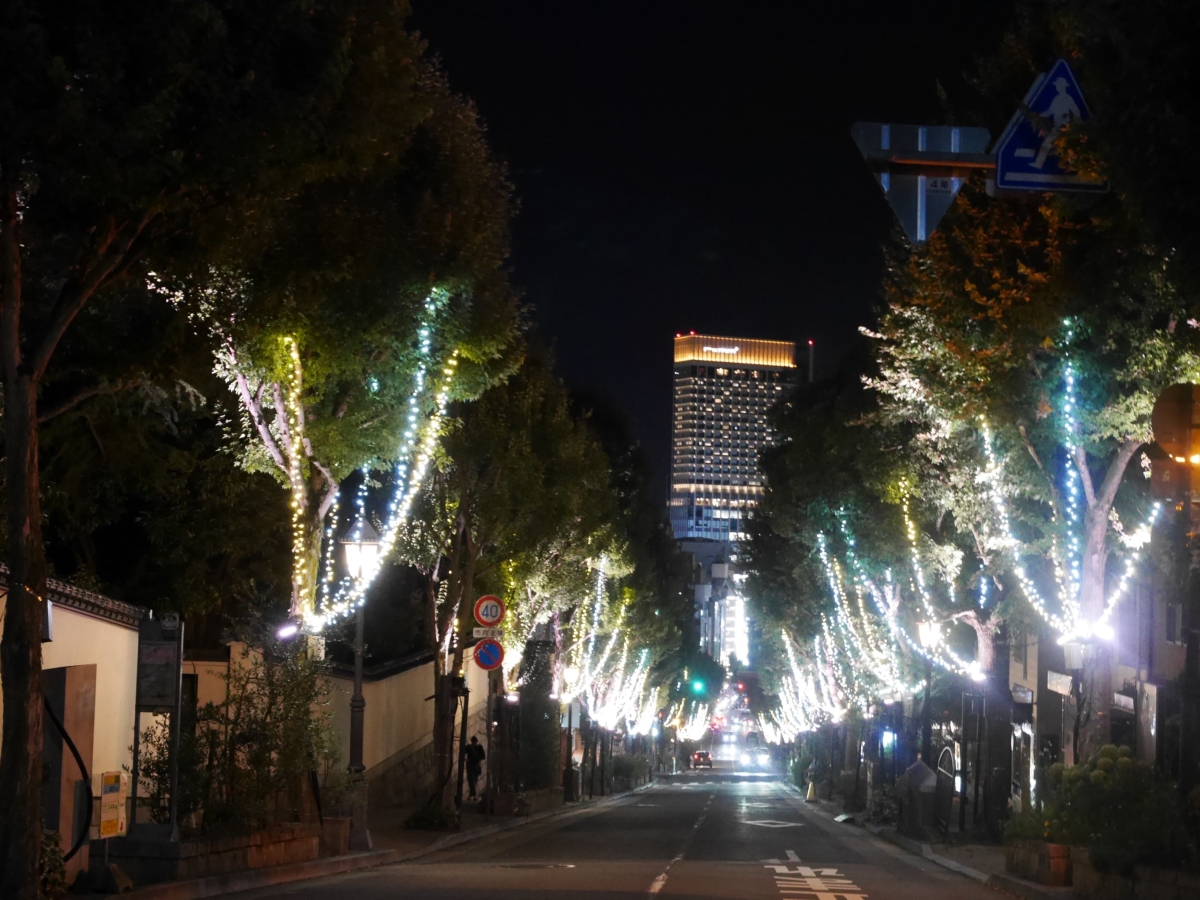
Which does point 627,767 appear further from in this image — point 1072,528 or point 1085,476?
point 1085,476

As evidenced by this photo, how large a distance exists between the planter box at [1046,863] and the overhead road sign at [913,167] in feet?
34.1

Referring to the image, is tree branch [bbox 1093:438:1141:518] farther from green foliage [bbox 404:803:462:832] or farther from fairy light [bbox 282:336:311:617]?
green foliage [bbox 404:803:462:832]

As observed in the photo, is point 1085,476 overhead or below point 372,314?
below

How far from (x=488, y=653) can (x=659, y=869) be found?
9.66 m

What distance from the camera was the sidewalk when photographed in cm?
1702

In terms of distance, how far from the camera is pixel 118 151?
37.2 feet

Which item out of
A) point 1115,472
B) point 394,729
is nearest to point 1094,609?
point 1115,472

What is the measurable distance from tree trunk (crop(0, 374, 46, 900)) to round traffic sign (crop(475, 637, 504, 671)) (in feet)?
50.6

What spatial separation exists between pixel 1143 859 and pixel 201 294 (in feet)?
37.1

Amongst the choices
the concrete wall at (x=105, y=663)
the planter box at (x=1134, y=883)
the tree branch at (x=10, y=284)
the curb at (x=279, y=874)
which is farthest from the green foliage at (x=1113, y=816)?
the tree branch at (x=10, y=284)

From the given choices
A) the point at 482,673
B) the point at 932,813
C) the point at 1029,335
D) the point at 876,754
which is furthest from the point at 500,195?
the point at 482,673

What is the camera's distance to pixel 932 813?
98.2 feet

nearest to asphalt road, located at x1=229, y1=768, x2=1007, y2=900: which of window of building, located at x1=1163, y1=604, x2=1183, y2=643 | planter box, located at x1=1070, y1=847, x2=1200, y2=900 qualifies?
planter box, located at x1=1070, y1=847, x2=1200, y2=900

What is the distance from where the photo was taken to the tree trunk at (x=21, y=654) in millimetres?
11500
